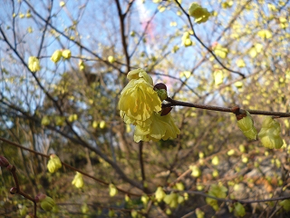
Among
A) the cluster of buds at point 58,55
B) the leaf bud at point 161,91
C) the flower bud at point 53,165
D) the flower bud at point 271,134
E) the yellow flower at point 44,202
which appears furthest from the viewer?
the cluster of buds at point 58,55

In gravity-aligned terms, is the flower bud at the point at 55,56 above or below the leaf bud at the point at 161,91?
above

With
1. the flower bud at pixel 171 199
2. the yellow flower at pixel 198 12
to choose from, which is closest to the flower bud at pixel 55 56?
the yellow flower at pixel 198 12

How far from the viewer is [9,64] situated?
3352mm

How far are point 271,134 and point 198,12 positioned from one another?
0.96 meters

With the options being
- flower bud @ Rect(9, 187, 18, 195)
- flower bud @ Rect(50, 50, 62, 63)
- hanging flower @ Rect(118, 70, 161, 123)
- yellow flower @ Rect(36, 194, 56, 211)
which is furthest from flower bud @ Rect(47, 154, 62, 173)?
hanging flower @ Rect(118, 70, 161, 123)

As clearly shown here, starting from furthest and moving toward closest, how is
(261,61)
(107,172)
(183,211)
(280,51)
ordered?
(107,172)
(183,211)
(261,61)
(280,51)

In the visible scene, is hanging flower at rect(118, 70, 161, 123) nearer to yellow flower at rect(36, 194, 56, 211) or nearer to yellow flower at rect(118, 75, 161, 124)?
yellow flower at rect(118, 75, 161, 124)

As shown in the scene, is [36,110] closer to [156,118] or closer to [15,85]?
[15,85]

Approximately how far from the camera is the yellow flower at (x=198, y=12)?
1.52m

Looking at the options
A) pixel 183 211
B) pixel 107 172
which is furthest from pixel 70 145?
pixel 183 211

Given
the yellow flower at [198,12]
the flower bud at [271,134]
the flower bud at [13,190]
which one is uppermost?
the yellow flower at [198,12]

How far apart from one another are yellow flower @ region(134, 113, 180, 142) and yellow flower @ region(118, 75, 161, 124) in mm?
47

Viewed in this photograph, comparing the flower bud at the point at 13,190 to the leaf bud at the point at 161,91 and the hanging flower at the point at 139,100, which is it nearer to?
the hanging flower at the point at 139,100

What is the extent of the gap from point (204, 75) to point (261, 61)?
191cm
